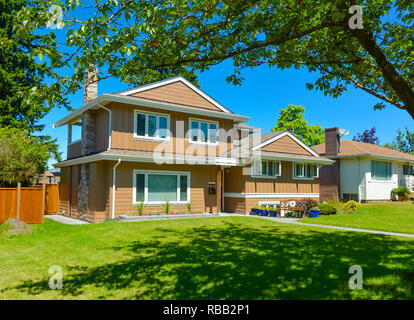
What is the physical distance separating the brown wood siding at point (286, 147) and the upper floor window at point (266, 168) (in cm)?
93

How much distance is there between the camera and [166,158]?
1695 cm

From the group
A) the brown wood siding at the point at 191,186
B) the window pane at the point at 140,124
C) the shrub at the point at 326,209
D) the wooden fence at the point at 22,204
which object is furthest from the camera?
the shrub at the point at 326,209

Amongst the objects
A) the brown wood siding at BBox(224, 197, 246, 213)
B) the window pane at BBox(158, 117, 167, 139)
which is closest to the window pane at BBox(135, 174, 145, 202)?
the window pane at BBox(158, 117, 167, 139)

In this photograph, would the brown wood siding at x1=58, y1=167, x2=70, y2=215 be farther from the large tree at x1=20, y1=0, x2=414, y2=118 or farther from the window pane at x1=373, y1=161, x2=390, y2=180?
the window pane at x1=373, y1=161, x2=390, y2=180

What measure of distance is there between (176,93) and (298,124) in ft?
130

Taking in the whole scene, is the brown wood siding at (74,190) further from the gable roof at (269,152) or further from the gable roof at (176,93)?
the gable roof at (269,152)

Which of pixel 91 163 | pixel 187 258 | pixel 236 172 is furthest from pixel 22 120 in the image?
pixel 187 258

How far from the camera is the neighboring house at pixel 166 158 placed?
16.2 m

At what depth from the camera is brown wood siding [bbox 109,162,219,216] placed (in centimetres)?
1605

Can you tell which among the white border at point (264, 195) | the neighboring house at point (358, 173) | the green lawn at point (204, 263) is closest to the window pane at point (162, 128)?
the white border at point (264, 195)

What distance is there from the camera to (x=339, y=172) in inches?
1167

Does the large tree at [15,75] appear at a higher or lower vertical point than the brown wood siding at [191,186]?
higher

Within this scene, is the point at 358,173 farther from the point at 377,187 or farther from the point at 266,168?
the point at 266,168

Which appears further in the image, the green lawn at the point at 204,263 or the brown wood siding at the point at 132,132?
the brown wood siding at the point at 132,132
